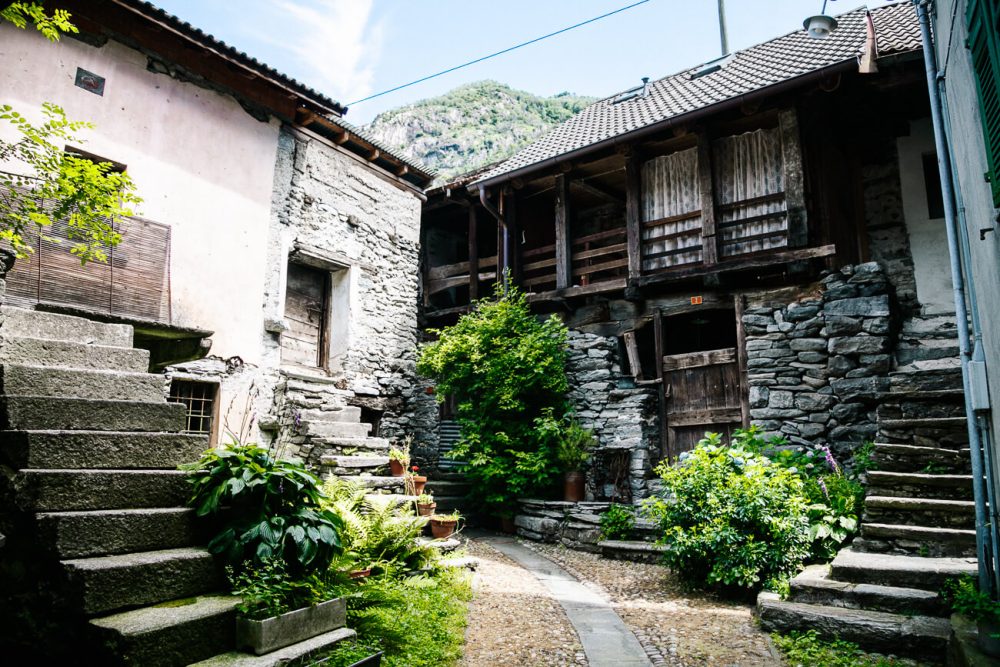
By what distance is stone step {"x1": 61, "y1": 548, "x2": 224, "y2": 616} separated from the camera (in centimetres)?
277

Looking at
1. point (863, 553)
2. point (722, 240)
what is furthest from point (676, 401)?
point (863, 553)

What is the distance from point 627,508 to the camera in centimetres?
→ 853

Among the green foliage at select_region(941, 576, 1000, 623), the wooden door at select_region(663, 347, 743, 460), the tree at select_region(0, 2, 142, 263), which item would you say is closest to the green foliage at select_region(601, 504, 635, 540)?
the wooden door at select_region(663, 347, 743, 460)

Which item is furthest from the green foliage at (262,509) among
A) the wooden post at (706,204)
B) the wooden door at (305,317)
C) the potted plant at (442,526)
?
the wooden post at (706,204)

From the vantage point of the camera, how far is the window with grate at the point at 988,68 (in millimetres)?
2954

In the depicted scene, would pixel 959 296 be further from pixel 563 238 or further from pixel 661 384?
pixel 563 238

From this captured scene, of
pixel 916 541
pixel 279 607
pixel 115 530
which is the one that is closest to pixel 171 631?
pixel 279 607

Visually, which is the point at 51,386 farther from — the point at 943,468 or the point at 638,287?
the point at 638,287

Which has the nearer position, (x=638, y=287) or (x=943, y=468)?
(x=943, y=468)

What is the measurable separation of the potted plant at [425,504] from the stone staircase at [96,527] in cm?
333

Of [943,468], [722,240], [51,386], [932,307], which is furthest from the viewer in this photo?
[722,240]

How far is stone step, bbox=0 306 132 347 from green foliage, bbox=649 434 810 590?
5.10 m

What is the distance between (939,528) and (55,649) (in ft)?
20.0

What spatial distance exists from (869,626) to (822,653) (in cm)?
40
